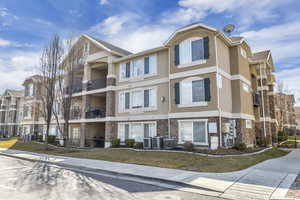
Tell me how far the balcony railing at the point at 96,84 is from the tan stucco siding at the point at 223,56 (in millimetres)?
13346

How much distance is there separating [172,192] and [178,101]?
9.67 metres

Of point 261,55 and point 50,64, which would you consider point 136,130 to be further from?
point 261,55

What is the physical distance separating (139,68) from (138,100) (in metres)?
3.15

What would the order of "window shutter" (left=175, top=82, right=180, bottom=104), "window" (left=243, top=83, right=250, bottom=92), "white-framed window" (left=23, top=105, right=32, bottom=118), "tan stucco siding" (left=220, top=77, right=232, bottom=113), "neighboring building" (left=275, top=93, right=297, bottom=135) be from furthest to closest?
"white-framed window" (left=23, top=105, right=32, bottom=118) < "neighboring building" (left=275, top=93, right=297, bottom=135) < "window" (left=243, top=83, right=250, bottom=92) < "window shutter" (left=175, top=82, right=180, bottom=104) < "tan stucco siding" (left=220, top=77, right=232, bottom=113)

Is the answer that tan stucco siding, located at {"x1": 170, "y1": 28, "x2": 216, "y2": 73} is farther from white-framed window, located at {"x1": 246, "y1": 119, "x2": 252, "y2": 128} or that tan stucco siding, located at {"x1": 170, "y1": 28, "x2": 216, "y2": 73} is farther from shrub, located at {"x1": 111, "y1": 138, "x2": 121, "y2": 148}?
shrub, located at {"x1": 111, "y1": 138, "x2": 121, "y2": 148}

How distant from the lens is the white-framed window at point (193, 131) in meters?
13.9

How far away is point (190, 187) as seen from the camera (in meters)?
6.68

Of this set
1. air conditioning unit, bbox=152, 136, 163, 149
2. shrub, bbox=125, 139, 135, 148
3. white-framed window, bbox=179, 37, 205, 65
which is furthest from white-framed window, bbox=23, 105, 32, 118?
white-framed window, bbox=179, 37, 205, 65

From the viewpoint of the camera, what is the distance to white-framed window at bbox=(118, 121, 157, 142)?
57.2ft

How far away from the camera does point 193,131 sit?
14.4 meters

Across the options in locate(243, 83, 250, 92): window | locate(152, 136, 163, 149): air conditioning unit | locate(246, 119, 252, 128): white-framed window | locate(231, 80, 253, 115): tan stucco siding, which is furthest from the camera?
locate(243, 83, 250, 92): window

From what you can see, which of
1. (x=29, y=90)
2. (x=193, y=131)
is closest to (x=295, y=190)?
(x=193, y=131)

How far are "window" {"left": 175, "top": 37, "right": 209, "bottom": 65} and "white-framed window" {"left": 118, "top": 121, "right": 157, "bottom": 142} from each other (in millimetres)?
6045

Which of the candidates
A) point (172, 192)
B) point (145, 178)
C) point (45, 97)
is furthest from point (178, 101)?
point (45, 97)
